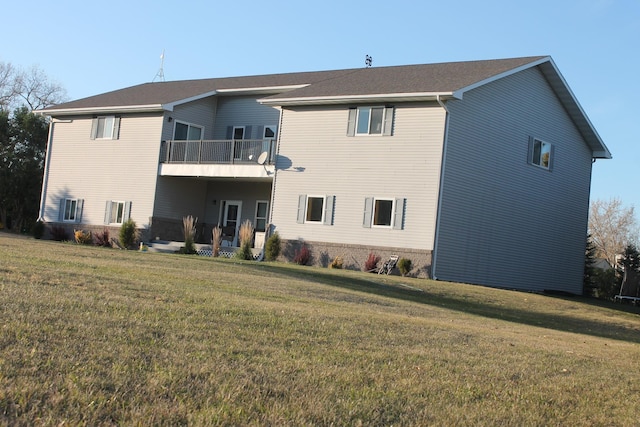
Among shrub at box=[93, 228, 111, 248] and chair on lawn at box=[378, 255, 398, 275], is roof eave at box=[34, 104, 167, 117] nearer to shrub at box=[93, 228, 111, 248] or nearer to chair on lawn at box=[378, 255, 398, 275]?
shrub at box=[93, 228, 111, 248]

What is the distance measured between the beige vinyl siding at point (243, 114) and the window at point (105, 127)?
4438 millimetres

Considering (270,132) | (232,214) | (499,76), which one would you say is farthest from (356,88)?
(232,214)

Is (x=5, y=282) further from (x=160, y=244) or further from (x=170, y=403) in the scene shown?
(x=160, y=244)

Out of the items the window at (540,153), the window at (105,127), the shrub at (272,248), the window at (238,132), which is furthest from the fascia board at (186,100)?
the window at (540,153)

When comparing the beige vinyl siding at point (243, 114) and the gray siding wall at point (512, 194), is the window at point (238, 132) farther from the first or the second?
the gray siding wall at point (512, 194)

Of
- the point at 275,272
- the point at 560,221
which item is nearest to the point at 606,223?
the point at 560,221

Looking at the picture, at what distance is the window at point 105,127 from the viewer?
106 ft

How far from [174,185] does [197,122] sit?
2.96 meters

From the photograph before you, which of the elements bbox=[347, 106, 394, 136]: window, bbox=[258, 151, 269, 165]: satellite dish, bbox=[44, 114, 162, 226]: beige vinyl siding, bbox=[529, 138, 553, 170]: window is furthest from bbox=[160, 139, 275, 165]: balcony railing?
bbox=[529, 138, 553, 170]: window

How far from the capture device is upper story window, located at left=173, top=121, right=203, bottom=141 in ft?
102

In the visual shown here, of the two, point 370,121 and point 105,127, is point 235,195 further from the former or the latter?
point 370,121

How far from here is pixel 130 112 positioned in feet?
104

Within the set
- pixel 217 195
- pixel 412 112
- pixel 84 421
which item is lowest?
pixel 84 421

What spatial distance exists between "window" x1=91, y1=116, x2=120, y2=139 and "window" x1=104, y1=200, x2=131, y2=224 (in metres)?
3.06
